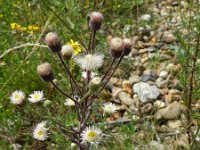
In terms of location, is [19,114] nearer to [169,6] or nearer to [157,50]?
[157,50]

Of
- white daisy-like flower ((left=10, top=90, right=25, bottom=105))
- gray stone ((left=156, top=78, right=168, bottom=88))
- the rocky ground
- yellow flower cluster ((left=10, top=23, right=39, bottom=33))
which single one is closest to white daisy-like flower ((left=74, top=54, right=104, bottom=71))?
white daisy-like flower ((left=10, top=90, right=25, bottom=105))

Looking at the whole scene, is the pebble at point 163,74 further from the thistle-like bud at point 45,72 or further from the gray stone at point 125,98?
the thistle-like bud at point 45,72

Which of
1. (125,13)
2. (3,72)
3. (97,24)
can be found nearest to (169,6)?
(125,13)

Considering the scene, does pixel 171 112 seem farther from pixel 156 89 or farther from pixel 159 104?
pixel 156 89

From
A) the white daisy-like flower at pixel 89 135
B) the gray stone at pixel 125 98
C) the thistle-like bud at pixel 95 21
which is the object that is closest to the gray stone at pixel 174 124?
the gray stone at pixel 125 98

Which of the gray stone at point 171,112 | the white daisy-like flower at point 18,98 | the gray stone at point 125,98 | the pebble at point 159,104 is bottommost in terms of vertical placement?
the white daisy-like flower at point 18,98

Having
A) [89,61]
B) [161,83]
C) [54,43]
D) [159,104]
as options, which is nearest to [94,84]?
[89,61]
